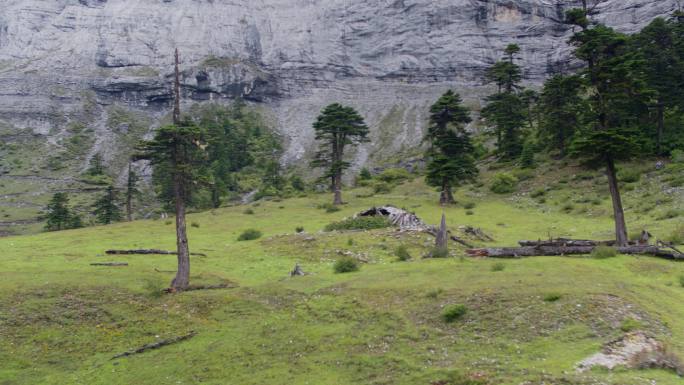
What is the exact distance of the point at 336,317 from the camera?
20.4m

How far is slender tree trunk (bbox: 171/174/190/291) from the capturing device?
25.2m

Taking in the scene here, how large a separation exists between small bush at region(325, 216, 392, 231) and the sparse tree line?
11.7 meters

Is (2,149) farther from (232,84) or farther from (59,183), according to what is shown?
(232,84)

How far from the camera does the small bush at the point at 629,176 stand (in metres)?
50.4

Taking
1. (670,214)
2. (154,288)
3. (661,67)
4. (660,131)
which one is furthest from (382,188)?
(154,288)

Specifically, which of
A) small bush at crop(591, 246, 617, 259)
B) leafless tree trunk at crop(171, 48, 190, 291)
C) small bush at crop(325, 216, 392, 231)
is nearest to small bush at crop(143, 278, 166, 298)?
leafless tree trunk at crop(171, 48, 190, 291)

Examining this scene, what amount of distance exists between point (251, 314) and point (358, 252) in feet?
39.5

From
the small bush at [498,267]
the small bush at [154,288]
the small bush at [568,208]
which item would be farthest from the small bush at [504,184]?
the small bush at [154,288]

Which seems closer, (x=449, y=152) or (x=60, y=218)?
(x=449, y=152)

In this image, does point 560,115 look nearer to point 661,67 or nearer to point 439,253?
A: point 661,67

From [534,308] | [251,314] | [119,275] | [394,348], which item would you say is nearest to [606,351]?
[534,308]

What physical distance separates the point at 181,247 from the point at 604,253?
2034 cm

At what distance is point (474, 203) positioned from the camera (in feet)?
190

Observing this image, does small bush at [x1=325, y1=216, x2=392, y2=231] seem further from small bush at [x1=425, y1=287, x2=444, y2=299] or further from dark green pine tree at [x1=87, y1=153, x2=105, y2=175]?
dark green pine tree at [x1=87, y1=153, x2=105, y2=175]
